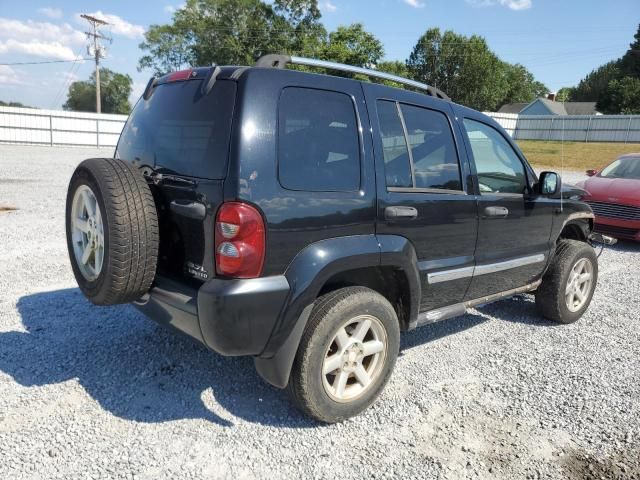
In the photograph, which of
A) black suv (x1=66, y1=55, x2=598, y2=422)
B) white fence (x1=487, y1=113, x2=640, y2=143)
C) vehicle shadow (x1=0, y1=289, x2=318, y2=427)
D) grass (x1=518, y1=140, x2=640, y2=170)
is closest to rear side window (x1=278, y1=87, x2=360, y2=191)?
black suv (x1=66, y1=55, x2=598, y2=422)

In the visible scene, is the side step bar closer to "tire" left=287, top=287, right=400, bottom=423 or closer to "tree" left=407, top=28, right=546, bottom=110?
"tire" left=287, top=287, right=400, bottom=423

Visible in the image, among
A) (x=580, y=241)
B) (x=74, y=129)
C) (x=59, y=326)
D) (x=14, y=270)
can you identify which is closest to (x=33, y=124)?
(x=74, y=129)

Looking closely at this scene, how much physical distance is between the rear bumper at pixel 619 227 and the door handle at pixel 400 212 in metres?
6.70

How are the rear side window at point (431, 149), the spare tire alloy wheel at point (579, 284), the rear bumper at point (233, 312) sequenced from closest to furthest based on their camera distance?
the rear bumper at point (233, 312) < the rear side window at point (431, 149) < the spare tire alloy wheel at point (579, 284)

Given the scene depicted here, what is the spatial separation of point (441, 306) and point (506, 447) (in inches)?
41.6

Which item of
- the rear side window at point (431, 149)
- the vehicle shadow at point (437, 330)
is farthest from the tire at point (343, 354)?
the vehicle shadow at point (437, 330)

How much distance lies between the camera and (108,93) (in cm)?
7931

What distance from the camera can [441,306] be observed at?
354 centimetres

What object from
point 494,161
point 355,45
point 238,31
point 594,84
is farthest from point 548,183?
point 594,84

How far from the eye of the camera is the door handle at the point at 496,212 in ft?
11.8

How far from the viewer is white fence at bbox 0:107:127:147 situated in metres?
25.3

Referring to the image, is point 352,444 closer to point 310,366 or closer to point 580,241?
point 310,366

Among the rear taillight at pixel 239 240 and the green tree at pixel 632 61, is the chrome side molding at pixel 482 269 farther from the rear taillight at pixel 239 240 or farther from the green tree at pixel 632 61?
the green tree at pixel 632 61

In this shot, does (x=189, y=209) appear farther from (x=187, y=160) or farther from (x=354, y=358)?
(x=354, y=358)
